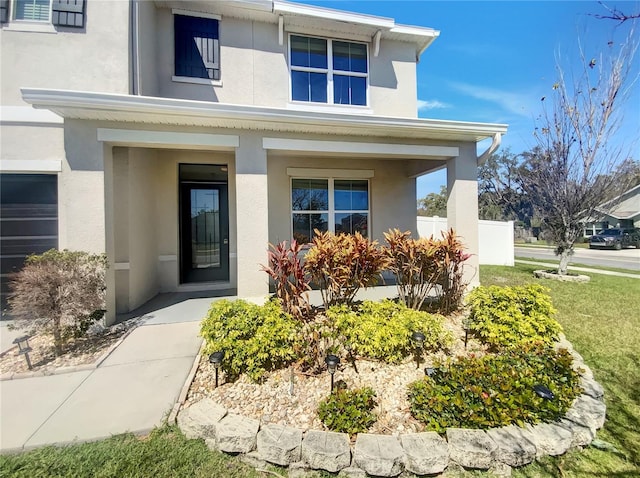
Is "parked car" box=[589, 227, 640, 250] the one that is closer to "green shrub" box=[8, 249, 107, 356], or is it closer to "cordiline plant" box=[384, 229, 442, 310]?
"cordiline plant" box=[384, 229, 442, 310]

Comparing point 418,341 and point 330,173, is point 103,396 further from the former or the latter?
point 330,173

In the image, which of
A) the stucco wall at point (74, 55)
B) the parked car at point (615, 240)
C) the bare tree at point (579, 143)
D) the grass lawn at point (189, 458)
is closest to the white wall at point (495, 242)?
the bare tree at point (579, 143)

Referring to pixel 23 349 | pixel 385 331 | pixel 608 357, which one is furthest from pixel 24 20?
pixel 608 357

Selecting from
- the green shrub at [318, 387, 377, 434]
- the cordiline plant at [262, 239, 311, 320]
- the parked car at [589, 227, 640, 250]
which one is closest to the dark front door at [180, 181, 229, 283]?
the cordiline plant at [262, 239, 311, 320]

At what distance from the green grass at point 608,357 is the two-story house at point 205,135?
90.7 inches

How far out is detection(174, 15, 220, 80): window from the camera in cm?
715

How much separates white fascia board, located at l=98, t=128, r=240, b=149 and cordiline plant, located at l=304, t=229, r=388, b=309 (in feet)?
8.74

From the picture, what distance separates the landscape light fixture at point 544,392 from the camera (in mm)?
2709

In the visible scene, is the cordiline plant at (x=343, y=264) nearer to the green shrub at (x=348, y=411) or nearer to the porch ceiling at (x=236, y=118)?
the green shrub at (x=348, y=411)

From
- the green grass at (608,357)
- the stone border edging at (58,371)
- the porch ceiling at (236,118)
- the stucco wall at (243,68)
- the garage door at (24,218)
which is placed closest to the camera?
the green grass at (608,357)

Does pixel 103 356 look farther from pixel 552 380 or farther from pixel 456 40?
pixel 456 40

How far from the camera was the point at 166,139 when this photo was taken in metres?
5.05

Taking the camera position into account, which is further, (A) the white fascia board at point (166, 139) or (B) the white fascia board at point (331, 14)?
(B) the white fascia board at point (331, 14)

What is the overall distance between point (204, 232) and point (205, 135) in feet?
10.2
